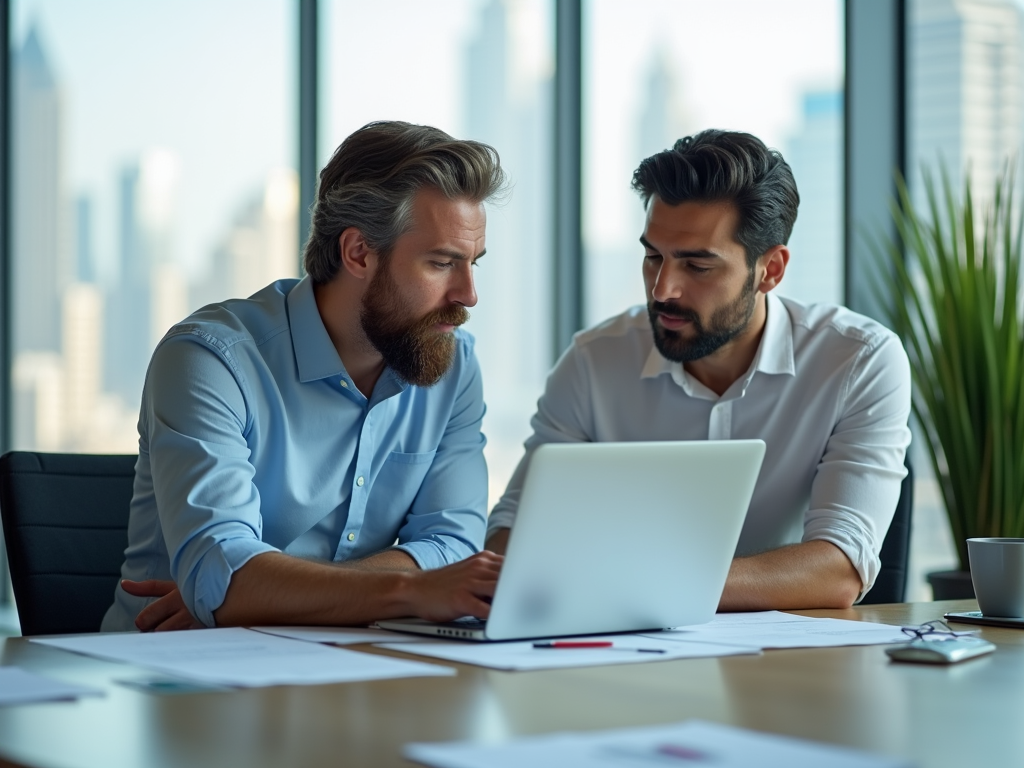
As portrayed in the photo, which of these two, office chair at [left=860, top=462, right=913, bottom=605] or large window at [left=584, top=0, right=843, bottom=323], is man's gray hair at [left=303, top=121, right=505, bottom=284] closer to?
office chair at [left=860, top=462, right=913, bottom=605]

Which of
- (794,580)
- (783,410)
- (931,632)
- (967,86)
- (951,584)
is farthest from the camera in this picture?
(967,86)

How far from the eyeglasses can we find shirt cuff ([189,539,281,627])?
2.87 ft

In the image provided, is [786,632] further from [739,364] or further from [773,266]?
[773,266]

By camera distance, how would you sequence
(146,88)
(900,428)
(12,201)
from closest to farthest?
(900,428) → (146,88) → (12,201)

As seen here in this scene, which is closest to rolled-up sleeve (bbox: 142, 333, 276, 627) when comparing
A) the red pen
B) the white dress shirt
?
the red pen

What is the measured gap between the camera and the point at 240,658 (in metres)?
1.39

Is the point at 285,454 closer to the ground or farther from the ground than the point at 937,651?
farther from the ground

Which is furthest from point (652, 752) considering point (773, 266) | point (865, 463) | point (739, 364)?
point (773, 266)

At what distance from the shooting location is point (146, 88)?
516 cm

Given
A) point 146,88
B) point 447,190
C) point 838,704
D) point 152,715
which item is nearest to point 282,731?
point 152,715

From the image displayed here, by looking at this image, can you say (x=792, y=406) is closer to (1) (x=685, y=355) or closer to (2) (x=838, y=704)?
(1) (x=685, y=355)

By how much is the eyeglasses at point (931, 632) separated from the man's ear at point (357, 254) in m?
1.11

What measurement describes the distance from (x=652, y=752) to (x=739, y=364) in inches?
69.4

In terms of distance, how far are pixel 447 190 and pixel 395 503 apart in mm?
554
